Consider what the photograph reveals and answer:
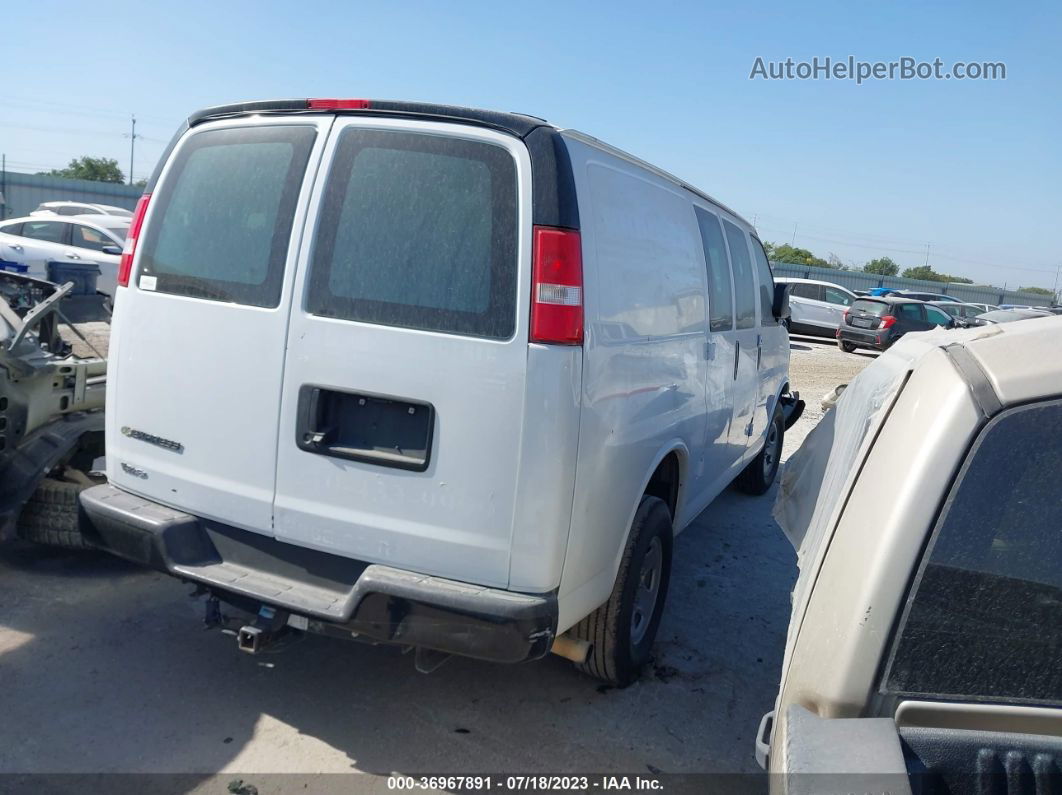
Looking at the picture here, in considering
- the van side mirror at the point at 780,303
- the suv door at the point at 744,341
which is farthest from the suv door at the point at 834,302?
the suv door at the point at 744,341

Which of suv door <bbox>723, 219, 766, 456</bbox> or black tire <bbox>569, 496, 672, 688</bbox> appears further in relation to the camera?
suv door <bbox>723, 219, 766, 456</bbox>

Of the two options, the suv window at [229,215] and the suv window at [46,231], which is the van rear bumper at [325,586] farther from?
the suv window at [46,231]

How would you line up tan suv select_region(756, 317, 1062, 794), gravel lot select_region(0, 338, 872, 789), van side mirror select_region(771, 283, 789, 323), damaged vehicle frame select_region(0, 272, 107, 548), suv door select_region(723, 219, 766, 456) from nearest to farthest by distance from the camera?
tan suv select_region(756, 317, 1062, 794)
gravel lot select_region(0, 338, 872, 789)
damaged vehicle frame select_region(0, 272, 107, 548)
suv door select_region(723, 219, 766, 456)
van side mirror select_region(771, 283, 789, 323)

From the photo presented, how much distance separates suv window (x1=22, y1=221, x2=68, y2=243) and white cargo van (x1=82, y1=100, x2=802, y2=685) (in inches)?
487

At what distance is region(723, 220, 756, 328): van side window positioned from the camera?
5.23 meters

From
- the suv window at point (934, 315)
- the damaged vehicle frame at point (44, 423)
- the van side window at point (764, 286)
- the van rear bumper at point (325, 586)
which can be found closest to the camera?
the van rear bumper at point (325, 586)

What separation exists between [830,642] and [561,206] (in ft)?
5.42

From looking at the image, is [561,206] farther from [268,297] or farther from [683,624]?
[683,624]

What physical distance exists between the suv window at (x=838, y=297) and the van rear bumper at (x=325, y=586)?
2143cm

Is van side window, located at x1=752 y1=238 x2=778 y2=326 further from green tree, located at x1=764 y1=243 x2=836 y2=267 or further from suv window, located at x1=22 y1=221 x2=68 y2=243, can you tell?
green tree, located at x1=764 y1=243 x2=836 y2=267

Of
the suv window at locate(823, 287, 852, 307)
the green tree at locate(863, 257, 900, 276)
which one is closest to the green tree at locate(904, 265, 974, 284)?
the green tree at locate(863, 257, 900, 276)

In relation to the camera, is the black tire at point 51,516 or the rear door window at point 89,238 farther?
the rear door window at point 89,238

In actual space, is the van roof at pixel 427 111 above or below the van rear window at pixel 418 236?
above

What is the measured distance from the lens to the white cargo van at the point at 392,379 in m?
2.76
